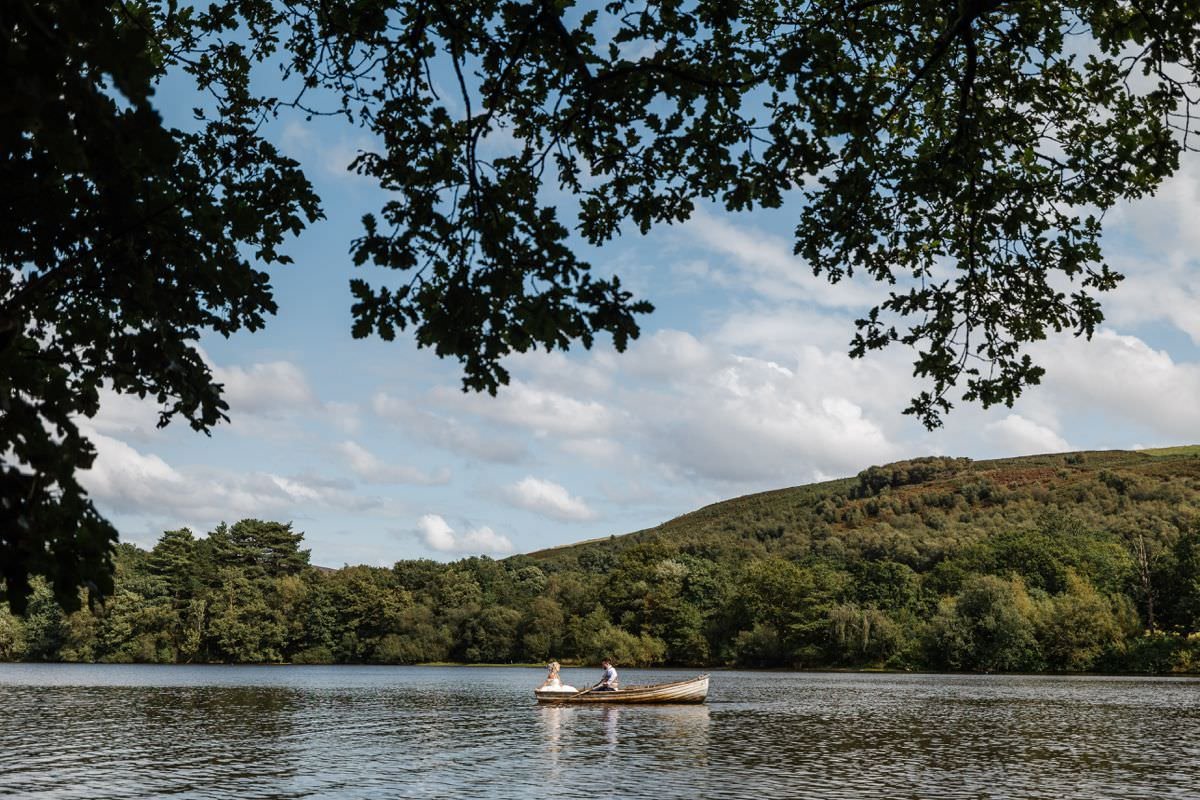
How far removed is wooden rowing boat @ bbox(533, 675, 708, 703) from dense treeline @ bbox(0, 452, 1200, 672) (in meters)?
44.5

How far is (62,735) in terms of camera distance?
33.6 meters

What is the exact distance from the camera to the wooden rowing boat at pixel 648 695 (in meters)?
45.8

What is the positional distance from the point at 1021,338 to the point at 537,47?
7500 millimetres

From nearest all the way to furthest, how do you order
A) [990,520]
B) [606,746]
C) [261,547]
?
[606,746] < [261,547] < [990,520]

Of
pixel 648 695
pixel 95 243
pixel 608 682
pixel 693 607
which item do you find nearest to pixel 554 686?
pixel 608 682

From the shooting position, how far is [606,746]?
102 feet

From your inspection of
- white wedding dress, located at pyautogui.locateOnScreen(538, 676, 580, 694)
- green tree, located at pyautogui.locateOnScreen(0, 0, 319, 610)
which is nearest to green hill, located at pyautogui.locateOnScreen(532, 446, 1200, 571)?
white wedding dress, located at pyautogui.locateOnScreen(538, 676, 580, 694)

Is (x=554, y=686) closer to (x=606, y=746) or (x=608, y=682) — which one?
(x=608, y=682)

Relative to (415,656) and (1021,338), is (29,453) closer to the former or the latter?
(1021,338)

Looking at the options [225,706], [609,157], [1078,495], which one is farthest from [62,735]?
[1078,495]

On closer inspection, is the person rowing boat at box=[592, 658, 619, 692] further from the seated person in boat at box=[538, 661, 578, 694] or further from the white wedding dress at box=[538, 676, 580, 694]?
the seated person in boat at box=[538, 661, 578, 694]

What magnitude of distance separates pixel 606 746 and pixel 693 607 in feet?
265

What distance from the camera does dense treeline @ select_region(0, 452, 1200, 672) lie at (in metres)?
83.1

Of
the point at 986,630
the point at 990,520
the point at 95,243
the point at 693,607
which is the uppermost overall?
the point at 990,520
